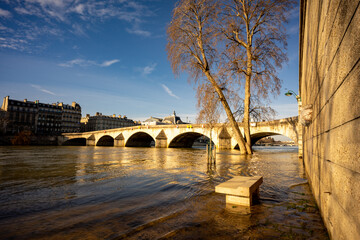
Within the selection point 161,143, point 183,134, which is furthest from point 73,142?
point 183,134

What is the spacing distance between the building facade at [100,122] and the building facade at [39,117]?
7.96 m

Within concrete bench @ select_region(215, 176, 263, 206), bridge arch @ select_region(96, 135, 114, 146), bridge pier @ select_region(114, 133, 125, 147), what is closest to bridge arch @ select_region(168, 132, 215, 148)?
bridge pier @ select_region(114, 133, 125, 147)

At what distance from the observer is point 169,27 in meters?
14.7

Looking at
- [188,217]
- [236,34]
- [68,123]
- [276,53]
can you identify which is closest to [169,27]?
[236,34]

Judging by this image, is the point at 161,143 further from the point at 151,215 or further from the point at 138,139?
the point at 151,215

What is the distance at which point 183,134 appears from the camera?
1357 inches

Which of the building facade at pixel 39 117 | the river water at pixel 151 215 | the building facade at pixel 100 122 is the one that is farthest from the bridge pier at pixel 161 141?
the building facade at pixel 100 122

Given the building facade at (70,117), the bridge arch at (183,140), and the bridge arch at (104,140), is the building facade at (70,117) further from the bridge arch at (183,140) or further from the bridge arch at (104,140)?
the bridge arch at (183,140)

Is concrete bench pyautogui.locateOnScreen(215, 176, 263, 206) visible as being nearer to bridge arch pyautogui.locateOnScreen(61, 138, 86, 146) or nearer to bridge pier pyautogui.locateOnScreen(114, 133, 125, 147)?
bridge pier pyautogui.locateOnScreen(114, 133, 125, 147)

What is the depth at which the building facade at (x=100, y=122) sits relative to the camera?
8950 cm

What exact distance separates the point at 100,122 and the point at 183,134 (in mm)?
64923

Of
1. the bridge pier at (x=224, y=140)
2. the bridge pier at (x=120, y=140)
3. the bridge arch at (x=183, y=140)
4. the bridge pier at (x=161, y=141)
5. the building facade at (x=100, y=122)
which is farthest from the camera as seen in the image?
the building facade at (x=100, y=122)

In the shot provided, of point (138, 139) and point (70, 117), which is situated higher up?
point (70, 117)

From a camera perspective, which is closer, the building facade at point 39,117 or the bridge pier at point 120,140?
the bridge pier at point 120,140
